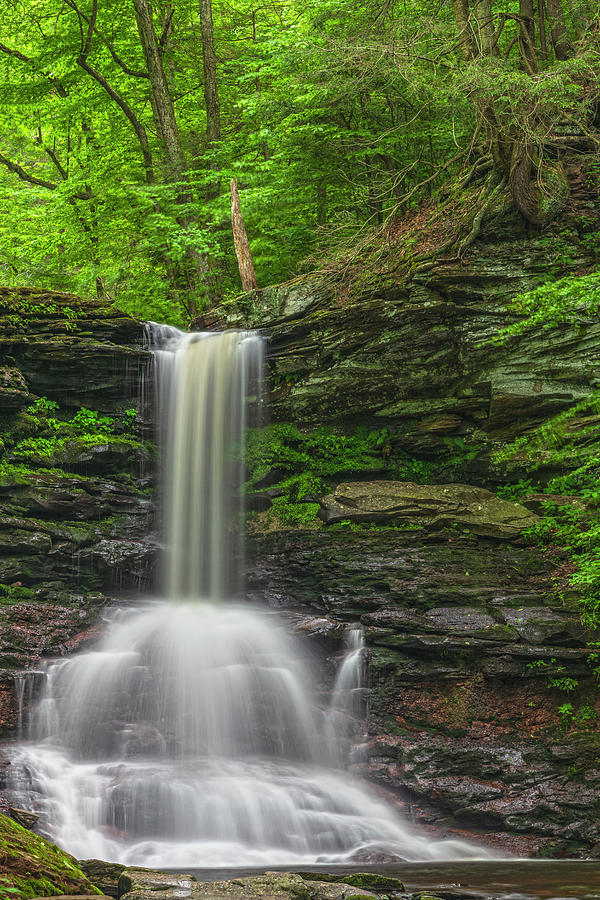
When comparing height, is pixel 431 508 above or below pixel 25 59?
below

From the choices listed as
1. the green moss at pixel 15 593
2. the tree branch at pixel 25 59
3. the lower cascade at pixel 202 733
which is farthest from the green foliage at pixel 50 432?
the tree branch at pixel 25 59

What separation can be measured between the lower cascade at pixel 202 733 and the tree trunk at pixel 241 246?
147 inches

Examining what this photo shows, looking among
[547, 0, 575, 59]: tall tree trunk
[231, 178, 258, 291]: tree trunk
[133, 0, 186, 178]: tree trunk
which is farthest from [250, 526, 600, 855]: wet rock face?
[133, 0, 186, 178]: tree trunk

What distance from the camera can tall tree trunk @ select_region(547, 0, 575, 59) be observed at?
1177 cm

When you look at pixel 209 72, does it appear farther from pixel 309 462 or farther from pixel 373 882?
pixel 373 882

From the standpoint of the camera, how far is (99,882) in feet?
14.8

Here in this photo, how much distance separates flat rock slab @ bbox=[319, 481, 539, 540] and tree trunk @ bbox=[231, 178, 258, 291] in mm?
5332

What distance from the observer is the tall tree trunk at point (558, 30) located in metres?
11.8

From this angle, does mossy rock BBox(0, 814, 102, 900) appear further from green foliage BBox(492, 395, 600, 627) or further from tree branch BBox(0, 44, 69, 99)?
tree branch BBox(0, 44, 69, 99)

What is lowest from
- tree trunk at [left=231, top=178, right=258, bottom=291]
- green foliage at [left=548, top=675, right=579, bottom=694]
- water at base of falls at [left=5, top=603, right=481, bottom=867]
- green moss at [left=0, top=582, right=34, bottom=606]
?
water at base of falls at [left=5, top=603, right=481, bottom=867]

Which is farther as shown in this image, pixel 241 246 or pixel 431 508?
pixel 241 246

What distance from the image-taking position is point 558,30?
12.1m

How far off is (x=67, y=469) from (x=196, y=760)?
16.3 feet

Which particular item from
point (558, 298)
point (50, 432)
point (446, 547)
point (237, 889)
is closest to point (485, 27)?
point (558, 298)
